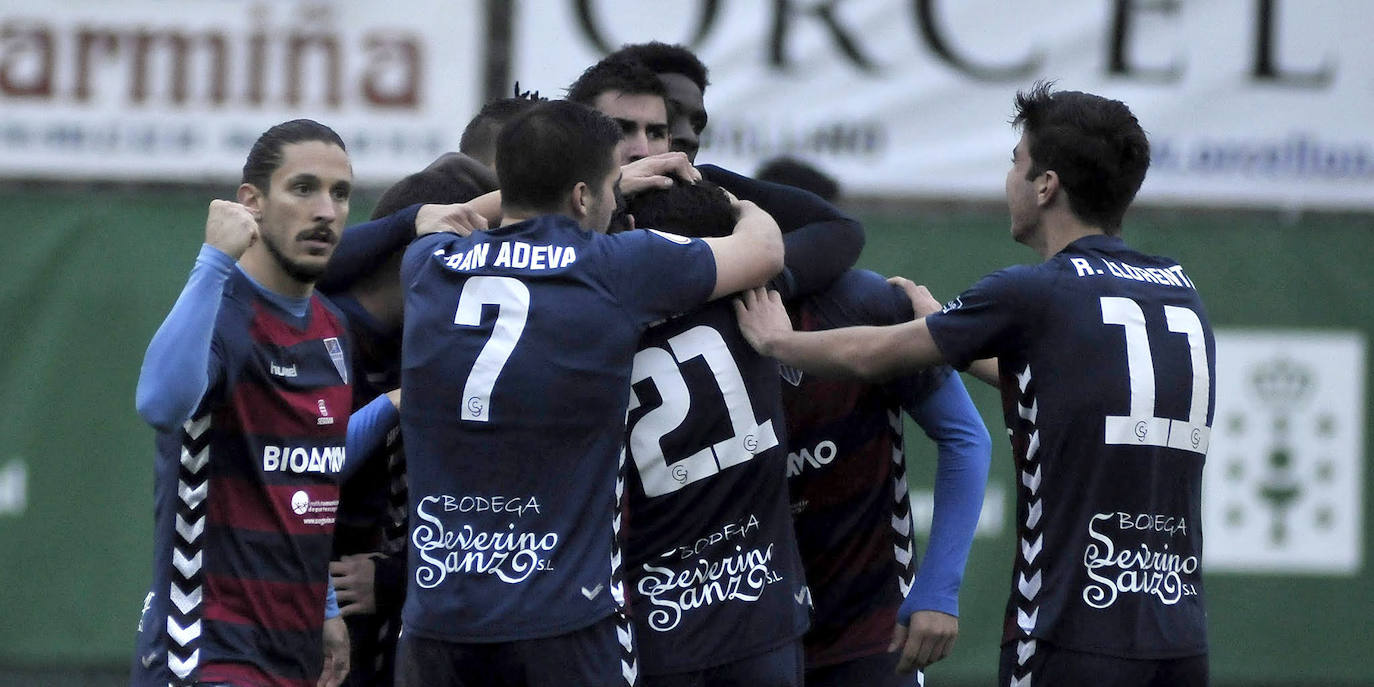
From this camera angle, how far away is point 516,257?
11.5 feet

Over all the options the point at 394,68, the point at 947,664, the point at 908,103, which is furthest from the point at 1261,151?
the point at 394,68

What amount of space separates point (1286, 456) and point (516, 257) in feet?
17.4

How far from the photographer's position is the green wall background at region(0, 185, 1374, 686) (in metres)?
7.61

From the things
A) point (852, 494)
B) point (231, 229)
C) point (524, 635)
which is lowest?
point (524, 635)

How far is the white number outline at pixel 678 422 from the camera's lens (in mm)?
3703

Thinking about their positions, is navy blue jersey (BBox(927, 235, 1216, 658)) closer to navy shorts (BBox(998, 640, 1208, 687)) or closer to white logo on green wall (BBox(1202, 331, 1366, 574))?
navy shorts (BBox(998, 640, 1208, 687))

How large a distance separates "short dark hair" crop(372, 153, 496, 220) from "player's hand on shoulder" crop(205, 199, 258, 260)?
2.32ft

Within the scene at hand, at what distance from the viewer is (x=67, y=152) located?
26.4 feet

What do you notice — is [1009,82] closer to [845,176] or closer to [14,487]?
[845,176]

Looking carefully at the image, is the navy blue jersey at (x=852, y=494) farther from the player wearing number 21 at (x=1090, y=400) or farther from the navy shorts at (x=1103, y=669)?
the navy shorts at (x=1103, y=669)

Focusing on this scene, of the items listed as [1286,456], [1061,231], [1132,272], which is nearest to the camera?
[1132,272]

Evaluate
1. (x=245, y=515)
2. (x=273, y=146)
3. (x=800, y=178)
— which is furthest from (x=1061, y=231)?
(x=800, y=178)

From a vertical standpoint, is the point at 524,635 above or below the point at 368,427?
below

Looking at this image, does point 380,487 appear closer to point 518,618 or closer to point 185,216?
point 518,618
